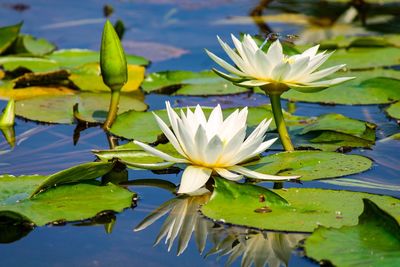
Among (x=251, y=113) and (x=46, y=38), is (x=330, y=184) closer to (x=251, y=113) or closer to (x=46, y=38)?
(x=251, y=113)

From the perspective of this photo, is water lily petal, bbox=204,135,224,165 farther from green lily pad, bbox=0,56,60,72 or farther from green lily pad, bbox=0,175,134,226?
green lily pad, bbox=0,56,60,72

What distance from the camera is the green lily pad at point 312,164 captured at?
2580mm

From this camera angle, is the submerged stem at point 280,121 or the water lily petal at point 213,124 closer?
the water lily petal at point 213,124

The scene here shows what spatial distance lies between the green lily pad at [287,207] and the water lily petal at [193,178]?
2.4 inches

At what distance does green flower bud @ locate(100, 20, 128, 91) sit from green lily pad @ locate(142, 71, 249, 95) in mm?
694

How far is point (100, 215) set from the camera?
234 centimetres

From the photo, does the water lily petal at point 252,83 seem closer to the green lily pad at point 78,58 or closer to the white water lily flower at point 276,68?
the white water lily flower at point 276,68

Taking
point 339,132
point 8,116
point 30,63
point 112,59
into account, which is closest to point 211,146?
point 339,132

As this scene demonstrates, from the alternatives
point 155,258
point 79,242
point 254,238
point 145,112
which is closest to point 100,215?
point 79,242

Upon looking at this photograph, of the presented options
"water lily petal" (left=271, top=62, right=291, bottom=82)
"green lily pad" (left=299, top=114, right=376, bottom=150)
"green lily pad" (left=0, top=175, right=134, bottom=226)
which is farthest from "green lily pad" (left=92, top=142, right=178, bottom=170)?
"green lily pad" (left=299, top=114, right=376, bottom=150)

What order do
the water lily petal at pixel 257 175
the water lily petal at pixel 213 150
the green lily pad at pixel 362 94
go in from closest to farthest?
the water lily petal at pixel 213 150
the water lily petal at pixel 257 175
the green lily pad at pixel 362 94

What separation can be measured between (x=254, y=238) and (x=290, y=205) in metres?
0.22

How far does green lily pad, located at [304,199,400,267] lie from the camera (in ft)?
6.44

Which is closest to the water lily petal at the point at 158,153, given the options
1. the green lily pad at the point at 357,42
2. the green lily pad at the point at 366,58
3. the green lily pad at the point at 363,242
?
the green lily pad at the point at 363,242
